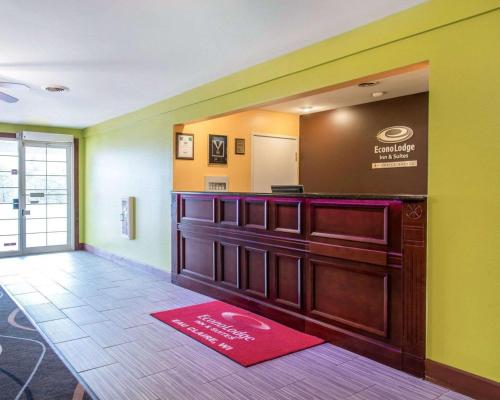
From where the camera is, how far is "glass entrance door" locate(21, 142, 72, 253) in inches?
301

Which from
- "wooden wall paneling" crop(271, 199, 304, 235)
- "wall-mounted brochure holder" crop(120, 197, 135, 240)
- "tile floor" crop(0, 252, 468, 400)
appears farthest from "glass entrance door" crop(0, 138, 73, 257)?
"wooden wall paneling" crop(271, 199, 304, 235)

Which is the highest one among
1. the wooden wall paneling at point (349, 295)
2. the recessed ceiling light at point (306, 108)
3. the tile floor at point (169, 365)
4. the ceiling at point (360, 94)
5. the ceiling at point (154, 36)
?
the recessed ceiling light at point (306, 108)

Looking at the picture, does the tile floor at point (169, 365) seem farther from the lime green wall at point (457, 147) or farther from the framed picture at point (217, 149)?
the framed picture at point (217, 149)

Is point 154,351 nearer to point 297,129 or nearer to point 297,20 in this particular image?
point 297,20

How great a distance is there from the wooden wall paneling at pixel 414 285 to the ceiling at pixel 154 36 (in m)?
1.39

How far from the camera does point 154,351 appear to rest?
3174 millimetres

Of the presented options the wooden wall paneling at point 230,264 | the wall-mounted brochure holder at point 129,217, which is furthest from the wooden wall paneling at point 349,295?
the wall-mounted brochure holder at point 129,217

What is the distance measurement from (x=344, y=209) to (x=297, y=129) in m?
3.58

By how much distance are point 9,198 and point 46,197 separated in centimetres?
62

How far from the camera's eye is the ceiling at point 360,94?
4.51 metres

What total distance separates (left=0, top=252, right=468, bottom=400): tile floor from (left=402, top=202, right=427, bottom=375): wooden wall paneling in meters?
0.14

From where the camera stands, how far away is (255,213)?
4.20 metres

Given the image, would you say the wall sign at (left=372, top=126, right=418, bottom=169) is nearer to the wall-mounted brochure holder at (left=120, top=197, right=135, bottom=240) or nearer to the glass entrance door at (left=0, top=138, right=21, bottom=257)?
the wall-mounted brochure holder at (left=120, top=197, right=135, bottom=240)

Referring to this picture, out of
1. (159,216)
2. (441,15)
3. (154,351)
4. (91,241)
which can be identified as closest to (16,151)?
(91,241)
